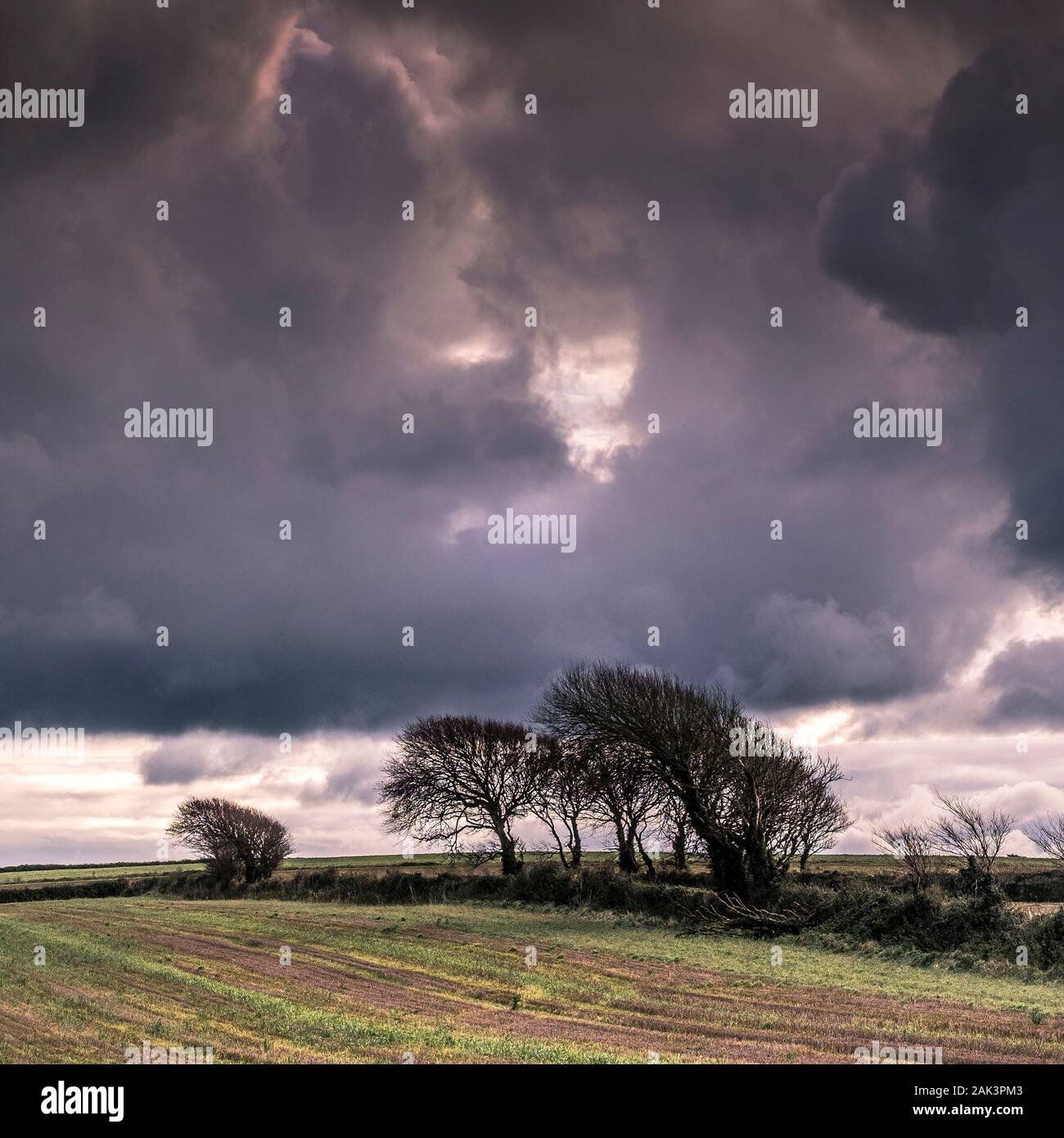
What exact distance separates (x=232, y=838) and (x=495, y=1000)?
5502 cm

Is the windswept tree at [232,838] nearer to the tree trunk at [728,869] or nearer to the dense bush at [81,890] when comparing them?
the dense bush at [81,890]

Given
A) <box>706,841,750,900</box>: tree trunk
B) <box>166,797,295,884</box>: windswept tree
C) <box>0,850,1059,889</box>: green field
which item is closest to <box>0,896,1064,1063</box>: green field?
<box>706,841,750,900</box>: tree trunk

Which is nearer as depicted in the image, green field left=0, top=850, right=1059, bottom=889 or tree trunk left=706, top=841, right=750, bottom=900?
tree trunk left=706, top=841, right=750, bottom=900

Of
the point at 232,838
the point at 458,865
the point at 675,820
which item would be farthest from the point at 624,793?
the point at 232,838

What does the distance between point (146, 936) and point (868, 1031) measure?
90.0ft

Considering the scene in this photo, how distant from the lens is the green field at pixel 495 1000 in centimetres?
1435

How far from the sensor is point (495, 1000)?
64.6 ft

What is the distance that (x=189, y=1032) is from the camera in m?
15.7

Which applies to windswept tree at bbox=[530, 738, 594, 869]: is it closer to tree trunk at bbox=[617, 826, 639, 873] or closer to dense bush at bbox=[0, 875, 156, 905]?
tree trunk at bbox=[617, 826, 639, 873]

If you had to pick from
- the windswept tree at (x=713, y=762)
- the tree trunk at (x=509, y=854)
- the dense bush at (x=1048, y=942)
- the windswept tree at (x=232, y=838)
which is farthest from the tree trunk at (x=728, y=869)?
the windswept tree at (x=232, y=838)

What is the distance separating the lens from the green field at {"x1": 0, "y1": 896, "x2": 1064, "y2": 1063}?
14.4 m

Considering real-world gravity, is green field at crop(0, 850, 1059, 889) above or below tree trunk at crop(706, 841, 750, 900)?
below

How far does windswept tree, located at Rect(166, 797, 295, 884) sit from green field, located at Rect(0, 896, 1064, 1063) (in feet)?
113
